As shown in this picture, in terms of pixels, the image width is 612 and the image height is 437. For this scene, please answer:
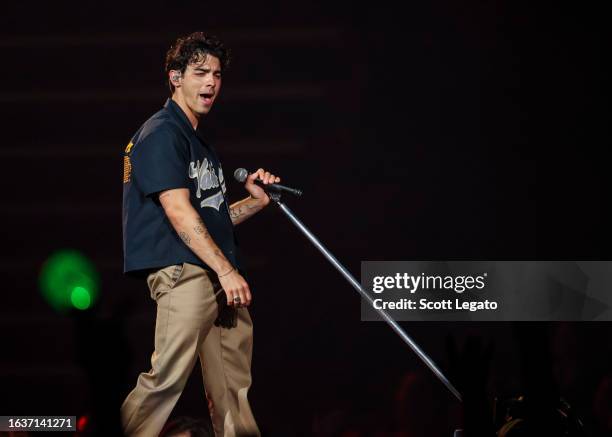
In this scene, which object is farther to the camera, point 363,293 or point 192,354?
point 363,293

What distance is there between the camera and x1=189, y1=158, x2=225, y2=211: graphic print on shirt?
10.5 ft

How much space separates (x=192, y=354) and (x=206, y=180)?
612 millimetres

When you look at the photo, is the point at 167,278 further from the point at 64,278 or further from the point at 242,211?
the point at 64,278

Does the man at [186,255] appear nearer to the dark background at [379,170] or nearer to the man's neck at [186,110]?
the man's neck at [186,110]

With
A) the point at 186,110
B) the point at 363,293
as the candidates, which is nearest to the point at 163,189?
the point at 186,110

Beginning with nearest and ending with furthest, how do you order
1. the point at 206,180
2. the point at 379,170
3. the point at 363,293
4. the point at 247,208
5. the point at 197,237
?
the point at 197,237
the point at 206,180
the point at 363,293
the point at 247,208
the point at 379,170

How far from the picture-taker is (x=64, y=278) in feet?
15.7

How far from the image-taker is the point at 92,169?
482cm

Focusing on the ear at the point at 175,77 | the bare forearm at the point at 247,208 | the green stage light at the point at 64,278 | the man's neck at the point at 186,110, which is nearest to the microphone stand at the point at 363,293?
the bare forearm at the point at 247,208

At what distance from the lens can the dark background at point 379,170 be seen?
4688 mm

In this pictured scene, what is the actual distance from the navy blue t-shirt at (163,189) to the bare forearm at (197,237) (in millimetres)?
89

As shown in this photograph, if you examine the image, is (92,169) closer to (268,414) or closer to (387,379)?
(268,414)

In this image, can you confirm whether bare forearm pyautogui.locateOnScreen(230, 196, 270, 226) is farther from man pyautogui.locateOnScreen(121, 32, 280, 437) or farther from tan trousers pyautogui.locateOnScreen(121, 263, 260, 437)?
tan trousers pyautogui.locateOnScreen(121, 263, 260, 437)

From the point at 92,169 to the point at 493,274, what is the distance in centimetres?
211
